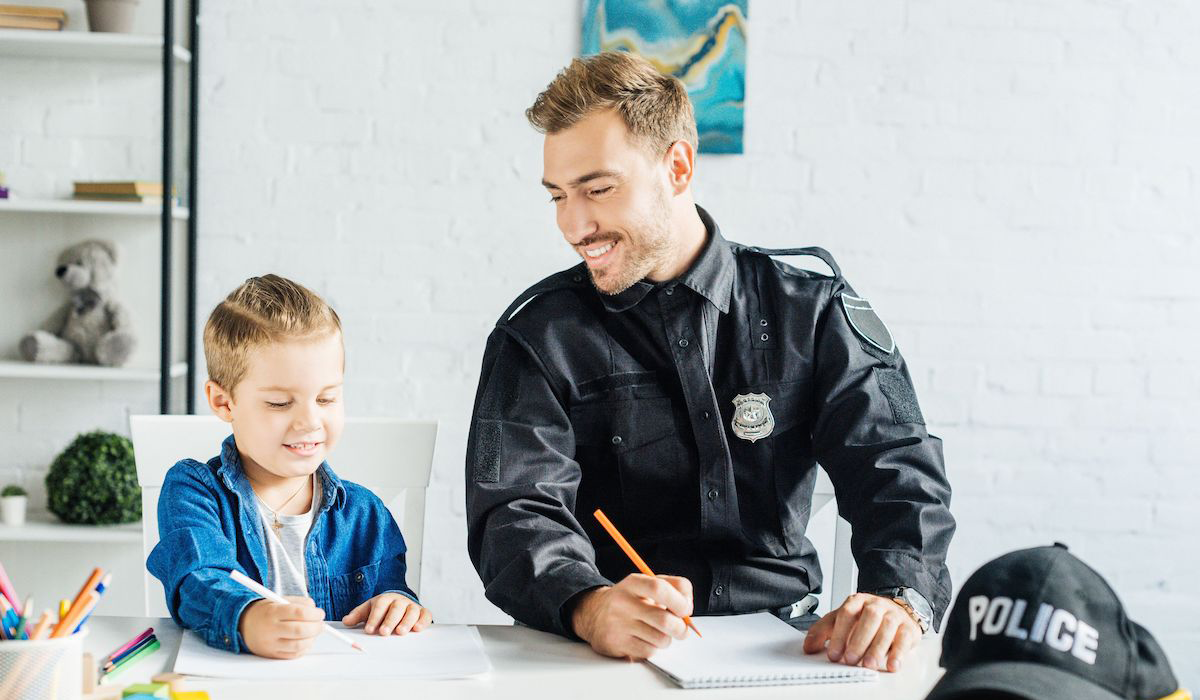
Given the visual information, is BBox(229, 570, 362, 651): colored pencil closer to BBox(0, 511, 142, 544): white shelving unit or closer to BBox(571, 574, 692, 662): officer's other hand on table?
BBox(571, 574, 692, 662): officer's other hand on table

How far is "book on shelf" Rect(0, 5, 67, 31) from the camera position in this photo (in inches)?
98.0

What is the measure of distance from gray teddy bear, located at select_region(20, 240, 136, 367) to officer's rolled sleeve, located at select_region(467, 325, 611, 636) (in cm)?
145

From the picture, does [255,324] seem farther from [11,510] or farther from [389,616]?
[11,510]

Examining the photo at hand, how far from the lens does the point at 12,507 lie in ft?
8.29

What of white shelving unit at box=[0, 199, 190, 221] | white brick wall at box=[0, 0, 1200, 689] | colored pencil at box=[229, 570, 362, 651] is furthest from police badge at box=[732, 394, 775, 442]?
white shelving unit at box=[0, 199, 190, 221]

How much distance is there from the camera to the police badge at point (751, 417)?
1.47 meters

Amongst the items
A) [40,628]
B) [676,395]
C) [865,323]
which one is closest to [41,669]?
[40,628]

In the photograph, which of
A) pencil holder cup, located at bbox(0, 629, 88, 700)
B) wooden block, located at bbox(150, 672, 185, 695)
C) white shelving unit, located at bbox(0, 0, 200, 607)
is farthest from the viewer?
white shelving unit, located at bbox(0, 0, 200, 607)

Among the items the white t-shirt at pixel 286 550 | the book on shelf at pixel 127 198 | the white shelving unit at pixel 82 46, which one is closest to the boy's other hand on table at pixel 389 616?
the white t-shirt at pixel 286 550

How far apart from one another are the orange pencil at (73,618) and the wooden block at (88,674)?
0.06 metres

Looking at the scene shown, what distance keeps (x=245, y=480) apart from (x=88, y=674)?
15.4 inches

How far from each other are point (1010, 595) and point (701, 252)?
35.7 inches

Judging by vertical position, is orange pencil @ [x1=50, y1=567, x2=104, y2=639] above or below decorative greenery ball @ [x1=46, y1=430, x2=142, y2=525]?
above

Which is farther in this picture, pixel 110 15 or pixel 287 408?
pixel 110 15
